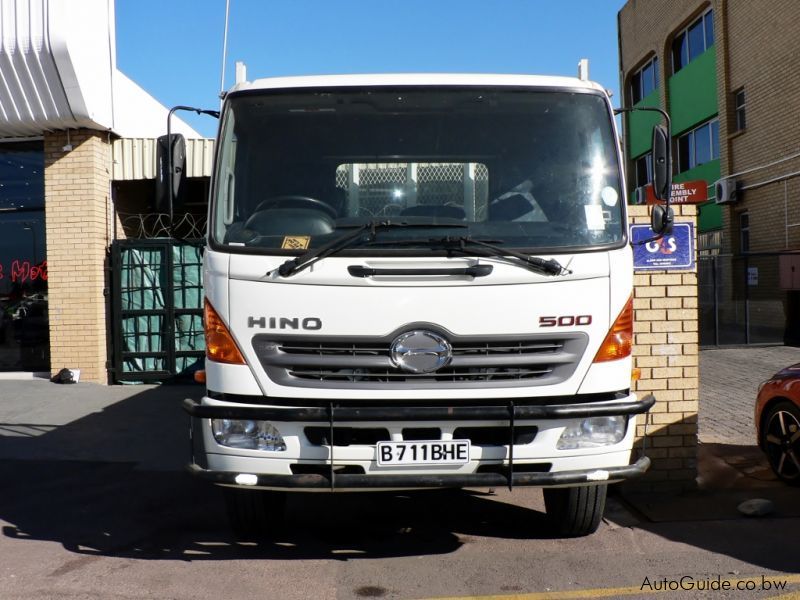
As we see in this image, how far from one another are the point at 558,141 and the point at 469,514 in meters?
2.60

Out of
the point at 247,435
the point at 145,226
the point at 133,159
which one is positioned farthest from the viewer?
→ the point at 145,226

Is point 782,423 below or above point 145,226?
below

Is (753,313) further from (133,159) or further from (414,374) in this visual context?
(414,374)

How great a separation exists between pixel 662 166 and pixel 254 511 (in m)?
3.14

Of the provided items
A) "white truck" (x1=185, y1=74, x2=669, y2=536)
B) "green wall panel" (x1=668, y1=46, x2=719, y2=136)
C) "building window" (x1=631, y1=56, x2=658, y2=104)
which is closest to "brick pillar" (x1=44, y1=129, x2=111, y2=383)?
"white truck" (x1=185, y1=74, x2=669, y2=536)

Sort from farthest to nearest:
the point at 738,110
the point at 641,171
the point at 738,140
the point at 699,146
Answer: the point at 641,171, the point at 699,146, the point at 738,110, the point at 738,140

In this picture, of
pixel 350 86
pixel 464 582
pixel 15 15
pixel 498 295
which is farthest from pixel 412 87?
pixel 15 15

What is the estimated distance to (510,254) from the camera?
4.11 metres

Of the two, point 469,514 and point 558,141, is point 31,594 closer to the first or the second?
point 469,514

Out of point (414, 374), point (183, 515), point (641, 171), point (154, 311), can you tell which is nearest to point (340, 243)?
point (414, 374)

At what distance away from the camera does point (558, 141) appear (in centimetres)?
456

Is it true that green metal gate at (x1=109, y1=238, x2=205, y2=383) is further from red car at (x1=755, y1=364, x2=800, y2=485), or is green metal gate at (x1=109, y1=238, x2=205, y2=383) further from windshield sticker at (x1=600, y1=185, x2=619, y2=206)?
windshield sticker at (x1=600, y1=185, x2=619, y2=206)

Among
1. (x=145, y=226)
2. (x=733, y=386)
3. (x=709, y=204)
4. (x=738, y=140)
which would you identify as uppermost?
(x=738, y=140)

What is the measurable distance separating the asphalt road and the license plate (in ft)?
2.29
